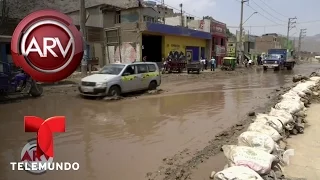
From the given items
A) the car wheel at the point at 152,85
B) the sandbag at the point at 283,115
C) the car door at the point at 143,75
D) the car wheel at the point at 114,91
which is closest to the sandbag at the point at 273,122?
the sandbag at the point at 283,115

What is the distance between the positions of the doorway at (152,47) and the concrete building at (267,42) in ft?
156

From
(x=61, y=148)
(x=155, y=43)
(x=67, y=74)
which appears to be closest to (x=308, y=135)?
(x=61, y=148)

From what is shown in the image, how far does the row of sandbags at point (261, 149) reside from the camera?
416 cm

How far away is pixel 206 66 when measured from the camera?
Result: 34.3m

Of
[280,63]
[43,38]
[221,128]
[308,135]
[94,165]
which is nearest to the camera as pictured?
[43,38]

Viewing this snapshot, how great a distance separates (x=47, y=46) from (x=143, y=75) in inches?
463

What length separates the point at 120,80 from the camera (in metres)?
12.9

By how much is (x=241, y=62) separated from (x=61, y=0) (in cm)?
2407

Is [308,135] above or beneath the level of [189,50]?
beneath

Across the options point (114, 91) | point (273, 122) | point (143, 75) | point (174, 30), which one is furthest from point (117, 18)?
point (273, 122)

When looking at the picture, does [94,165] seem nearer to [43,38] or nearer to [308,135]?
[43,38]

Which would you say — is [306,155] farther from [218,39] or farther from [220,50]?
[218,39]

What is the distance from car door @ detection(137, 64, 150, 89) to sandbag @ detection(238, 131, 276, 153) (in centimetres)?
891

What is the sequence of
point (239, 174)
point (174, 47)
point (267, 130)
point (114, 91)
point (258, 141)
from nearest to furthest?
point (239, 174), point (258, 141), point (267, 130), point (114, 91), point (174, 47)
